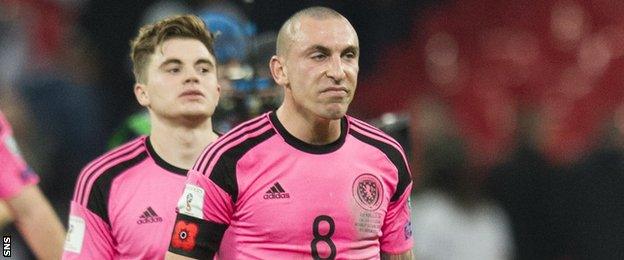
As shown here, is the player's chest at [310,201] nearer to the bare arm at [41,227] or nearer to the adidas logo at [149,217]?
the adidas logo at [149,217]

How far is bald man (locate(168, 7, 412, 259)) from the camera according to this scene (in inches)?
128

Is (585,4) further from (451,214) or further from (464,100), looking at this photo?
(451,214)

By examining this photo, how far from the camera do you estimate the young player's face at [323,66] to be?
326cm

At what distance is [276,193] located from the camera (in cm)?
329

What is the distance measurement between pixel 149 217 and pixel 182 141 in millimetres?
271

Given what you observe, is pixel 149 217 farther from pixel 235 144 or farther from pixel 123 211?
pixel 235 144

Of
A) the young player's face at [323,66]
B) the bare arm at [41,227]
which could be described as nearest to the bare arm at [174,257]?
the young player's face at [323,66]

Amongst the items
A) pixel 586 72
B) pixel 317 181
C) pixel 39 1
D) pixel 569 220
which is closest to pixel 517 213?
pixel 569 220

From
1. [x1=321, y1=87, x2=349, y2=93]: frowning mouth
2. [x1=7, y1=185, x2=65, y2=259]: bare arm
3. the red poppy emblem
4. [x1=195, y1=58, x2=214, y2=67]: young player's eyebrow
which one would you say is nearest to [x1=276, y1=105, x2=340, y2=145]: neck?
[x1=321, y1=87, x2=349, y2=93]: frowning mouth

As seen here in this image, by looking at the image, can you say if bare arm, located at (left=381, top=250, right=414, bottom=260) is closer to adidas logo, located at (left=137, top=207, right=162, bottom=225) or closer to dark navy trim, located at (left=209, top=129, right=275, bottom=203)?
dark navy trim, located at (left=209, top=129, right=275, bottom=203)

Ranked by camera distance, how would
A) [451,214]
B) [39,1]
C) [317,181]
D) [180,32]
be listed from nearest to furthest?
[317,181]
[180,32]
[39,1]
[451,214]

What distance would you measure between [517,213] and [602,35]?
1077 millimetres

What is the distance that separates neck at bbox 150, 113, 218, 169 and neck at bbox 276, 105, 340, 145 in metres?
0.56

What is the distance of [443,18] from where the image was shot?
22.1 ft
